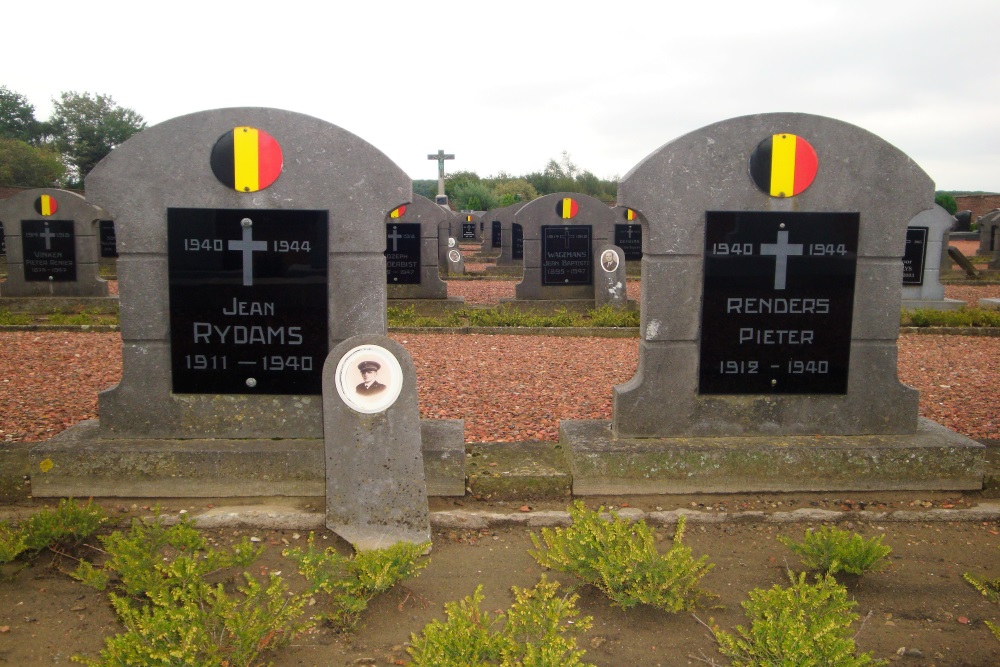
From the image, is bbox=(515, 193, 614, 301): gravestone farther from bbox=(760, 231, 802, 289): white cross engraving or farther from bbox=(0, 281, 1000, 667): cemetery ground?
bbox=(760, 231, 802, 289): white cross engraving

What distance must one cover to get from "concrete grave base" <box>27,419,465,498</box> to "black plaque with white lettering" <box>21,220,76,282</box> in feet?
34.2

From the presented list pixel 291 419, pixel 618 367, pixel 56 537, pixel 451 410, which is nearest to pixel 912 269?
pixel 618 367

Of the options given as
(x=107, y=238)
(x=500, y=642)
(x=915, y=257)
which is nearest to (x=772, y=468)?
(x=500, y=642)

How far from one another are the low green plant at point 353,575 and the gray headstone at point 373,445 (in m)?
0.47

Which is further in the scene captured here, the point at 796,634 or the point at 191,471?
the point at 191,471

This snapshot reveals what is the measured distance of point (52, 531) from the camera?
11.6 feet

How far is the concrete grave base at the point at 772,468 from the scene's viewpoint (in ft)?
14.5

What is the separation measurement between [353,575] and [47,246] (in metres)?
12.6

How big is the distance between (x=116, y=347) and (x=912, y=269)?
1251 centimetres

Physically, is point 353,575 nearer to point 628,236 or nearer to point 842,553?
point 842,553

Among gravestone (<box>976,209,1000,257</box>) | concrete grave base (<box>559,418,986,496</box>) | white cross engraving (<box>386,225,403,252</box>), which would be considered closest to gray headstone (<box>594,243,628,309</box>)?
white cross engraving (<box>386,225,403,252</box>)

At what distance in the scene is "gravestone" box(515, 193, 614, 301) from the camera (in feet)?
45.3

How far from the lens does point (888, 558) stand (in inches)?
148

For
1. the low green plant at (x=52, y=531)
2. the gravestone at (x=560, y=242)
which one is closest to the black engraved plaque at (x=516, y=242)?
the gravestone at (x=560, y=242)
